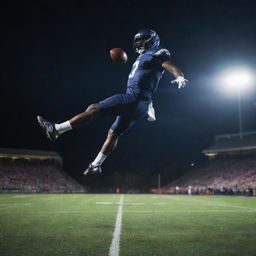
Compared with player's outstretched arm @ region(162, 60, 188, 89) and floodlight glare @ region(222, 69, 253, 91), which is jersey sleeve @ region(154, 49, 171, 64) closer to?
player's outstretched arm @ region(162, 60, 188, 89)

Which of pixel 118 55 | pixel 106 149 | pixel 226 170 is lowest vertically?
pixel 106 149

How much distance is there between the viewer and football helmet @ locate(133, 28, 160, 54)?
632cm

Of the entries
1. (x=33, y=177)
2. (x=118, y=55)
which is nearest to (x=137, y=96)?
(x=118, y=55)

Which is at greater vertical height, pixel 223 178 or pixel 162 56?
pixel 223 178

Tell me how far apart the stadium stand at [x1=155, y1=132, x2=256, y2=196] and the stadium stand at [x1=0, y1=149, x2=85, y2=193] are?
15.9 m

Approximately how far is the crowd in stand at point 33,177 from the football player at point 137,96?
39241mm

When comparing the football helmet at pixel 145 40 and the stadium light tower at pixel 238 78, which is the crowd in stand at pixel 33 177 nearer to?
the stadium light tower at pixel 238 78

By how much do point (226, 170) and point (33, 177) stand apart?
27.6m

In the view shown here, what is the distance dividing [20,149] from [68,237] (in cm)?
5456

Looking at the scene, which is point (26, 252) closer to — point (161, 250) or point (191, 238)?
point (161, 250)

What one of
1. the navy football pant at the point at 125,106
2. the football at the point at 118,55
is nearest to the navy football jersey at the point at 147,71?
the navy football pant at the point at 125,106

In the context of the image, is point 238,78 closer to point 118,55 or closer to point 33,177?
point 118,55

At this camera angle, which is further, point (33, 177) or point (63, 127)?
point (33, 177)

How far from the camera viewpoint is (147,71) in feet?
20.2
